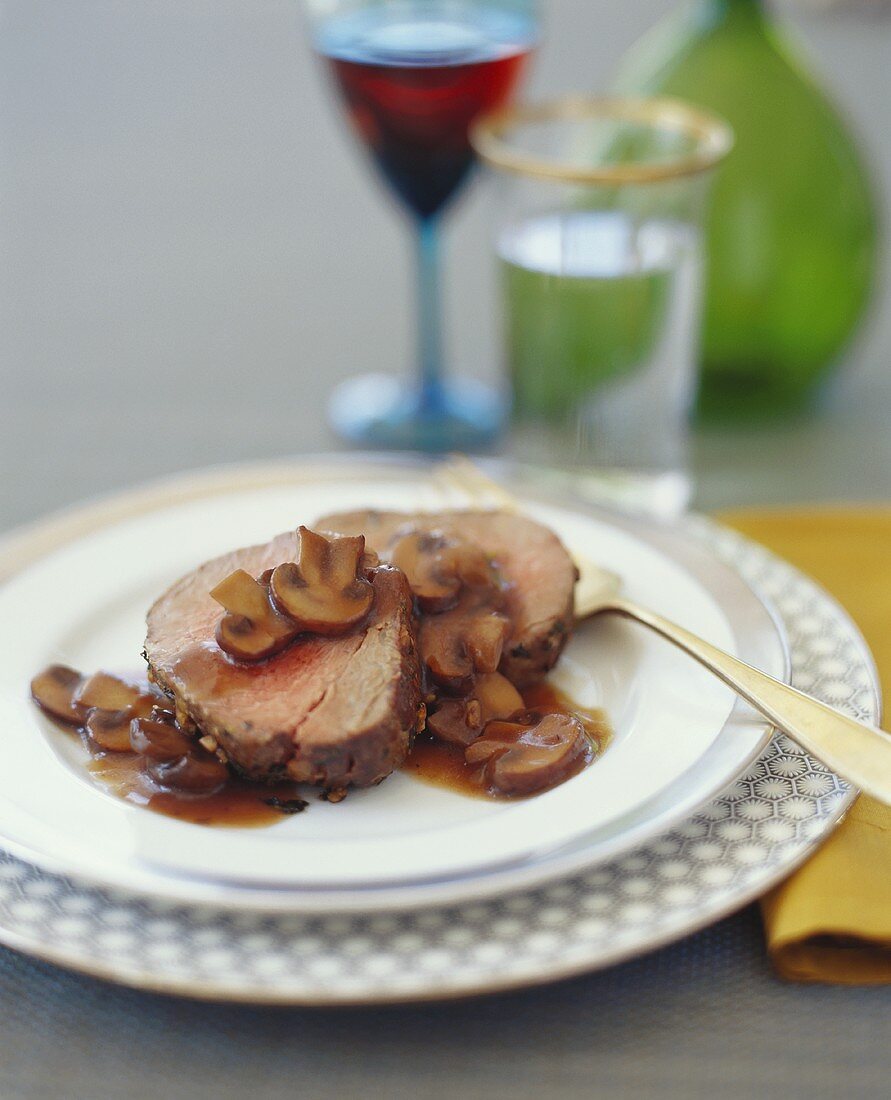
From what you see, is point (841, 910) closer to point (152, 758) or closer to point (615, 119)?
point (152, 758)

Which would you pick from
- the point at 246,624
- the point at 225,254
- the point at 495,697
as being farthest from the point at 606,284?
the point at 225,254

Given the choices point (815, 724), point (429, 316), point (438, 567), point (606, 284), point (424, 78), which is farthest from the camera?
point (429, 316)

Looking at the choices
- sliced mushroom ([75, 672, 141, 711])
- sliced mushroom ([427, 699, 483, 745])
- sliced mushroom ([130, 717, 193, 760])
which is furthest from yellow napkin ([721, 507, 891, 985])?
sliced mushroom ([75, 672, 141, 711])

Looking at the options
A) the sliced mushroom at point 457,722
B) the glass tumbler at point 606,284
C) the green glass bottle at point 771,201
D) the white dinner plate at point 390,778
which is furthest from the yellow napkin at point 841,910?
the green glass bottle at point 771,201

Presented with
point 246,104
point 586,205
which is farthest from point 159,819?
point 246,104

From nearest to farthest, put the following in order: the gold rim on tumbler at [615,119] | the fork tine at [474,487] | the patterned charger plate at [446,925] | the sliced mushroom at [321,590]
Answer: the patterned charger plate at [446,925] < the sliced mushroom at [321,590] < the fork tine at [474,487] < the gold rim on tumbler at [615,119]

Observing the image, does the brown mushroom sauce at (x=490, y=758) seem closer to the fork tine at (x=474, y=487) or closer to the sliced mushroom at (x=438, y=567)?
the sliced mushroom at (x=438, y=567)

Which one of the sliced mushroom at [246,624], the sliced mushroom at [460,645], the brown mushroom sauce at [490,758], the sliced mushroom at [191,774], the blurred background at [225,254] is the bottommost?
the blurred background at [225,254]
